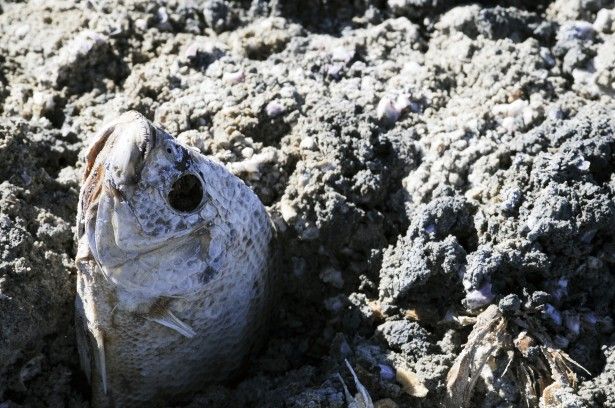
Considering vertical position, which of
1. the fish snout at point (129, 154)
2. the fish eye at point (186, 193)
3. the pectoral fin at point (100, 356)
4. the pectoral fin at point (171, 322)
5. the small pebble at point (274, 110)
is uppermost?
the fish snout at point (129, 154)

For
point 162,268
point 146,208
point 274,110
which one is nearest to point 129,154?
point 146,208

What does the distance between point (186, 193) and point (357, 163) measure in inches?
30.0

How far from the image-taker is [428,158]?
282 centimetres

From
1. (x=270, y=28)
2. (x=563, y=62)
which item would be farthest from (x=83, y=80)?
(x=563, y=62)

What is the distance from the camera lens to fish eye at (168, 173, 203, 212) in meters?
2.22

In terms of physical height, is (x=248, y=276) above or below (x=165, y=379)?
above

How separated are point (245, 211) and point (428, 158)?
0.69m

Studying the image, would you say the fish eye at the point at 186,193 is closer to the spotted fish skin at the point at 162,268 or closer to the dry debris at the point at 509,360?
the spotted fish skin at the point at 162,268

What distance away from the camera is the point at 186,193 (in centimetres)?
226

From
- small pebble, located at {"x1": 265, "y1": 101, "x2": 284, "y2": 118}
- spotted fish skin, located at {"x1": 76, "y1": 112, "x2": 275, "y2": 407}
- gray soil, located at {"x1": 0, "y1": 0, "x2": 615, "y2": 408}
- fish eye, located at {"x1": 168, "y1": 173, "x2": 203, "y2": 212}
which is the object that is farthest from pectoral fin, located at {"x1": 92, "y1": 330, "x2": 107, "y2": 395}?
small pebble, located at {"x1": 265, "y1": 101, "x2": 284, "y2": 118}

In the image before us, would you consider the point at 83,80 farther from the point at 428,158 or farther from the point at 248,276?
the point at 428,158

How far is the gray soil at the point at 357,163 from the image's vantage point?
249 centimetres

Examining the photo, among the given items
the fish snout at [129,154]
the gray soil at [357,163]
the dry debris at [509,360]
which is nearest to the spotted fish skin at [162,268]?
the fish snout at [129,154]

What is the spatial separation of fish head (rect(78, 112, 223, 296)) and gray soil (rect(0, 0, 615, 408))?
1.56 ft
